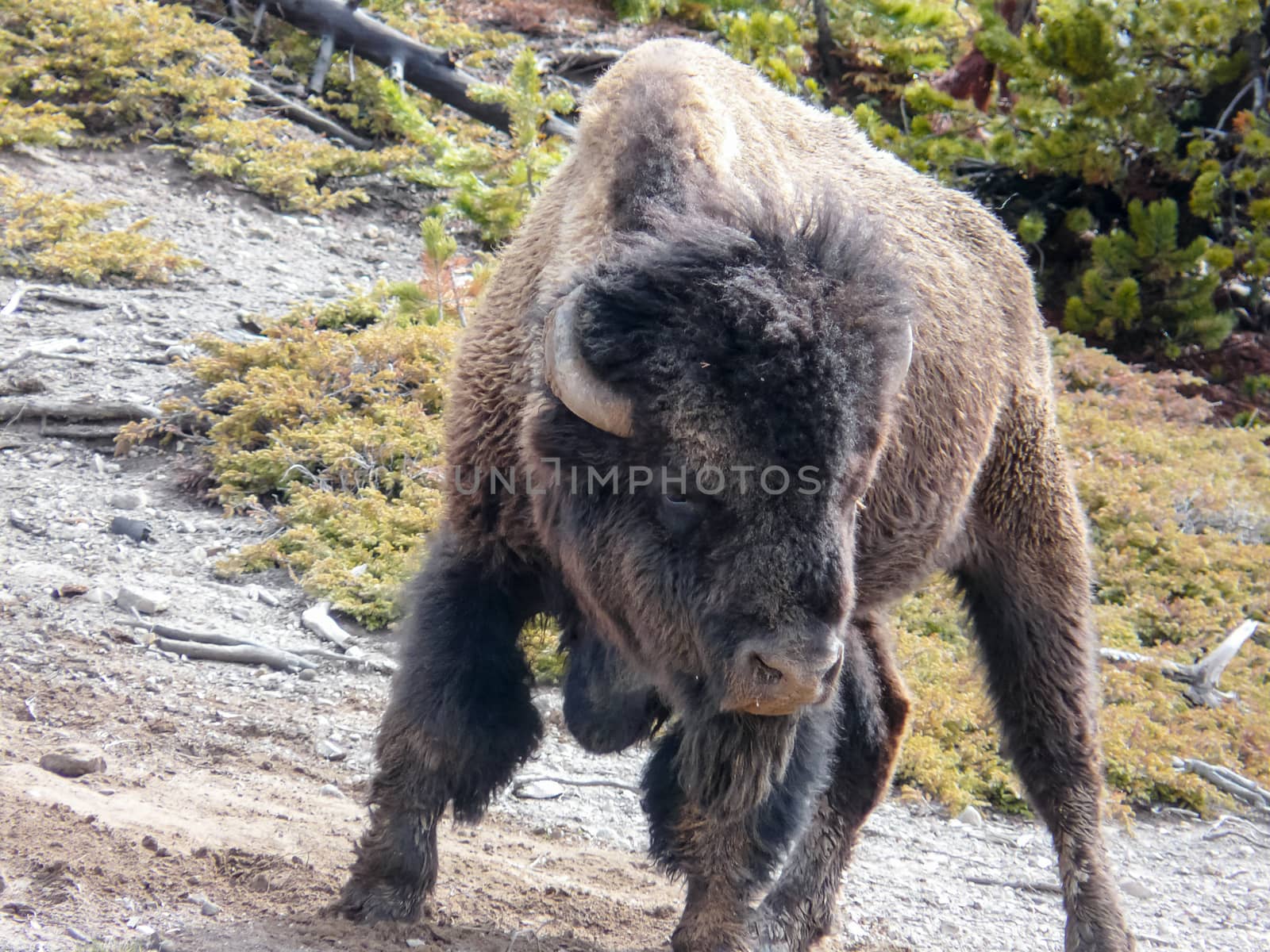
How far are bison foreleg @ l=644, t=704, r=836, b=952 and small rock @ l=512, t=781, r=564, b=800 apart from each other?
136 cm

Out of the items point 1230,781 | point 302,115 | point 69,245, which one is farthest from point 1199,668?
point 302,115

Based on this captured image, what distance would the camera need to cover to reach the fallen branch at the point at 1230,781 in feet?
20.3

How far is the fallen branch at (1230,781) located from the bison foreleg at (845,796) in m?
2.53

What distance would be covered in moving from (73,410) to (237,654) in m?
2.34

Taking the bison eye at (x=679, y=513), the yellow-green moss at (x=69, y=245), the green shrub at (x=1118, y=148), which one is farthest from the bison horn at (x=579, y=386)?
the green shrub at (x=1118, y=148)

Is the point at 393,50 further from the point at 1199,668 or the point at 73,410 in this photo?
the point at 1199,668

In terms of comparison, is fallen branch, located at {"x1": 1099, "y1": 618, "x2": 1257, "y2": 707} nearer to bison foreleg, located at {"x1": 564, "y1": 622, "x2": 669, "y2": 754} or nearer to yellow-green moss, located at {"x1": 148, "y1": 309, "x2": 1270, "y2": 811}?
yellow-green moss, located at {"x1": 148, "y1": 309, "x2": 1270, "y2": 811}

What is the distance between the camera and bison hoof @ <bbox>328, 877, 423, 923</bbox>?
3.39m

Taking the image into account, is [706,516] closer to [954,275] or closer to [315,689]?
[954,275]

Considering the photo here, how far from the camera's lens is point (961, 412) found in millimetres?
4367

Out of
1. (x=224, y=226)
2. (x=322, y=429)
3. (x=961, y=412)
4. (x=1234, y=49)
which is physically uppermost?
(x=1234, y=49)

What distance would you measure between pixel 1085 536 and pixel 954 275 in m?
1.37

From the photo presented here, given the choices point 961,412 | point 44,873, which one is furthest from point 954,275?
point 44,873

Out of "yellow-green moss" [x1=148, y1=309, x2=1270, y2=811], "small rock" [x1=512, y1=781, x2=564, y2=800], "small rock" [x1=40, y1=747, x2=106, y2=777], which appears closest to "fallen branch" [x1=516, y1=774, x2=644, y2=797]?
"small rock" [x1=512, y1=781, x2=564, y2=800]
